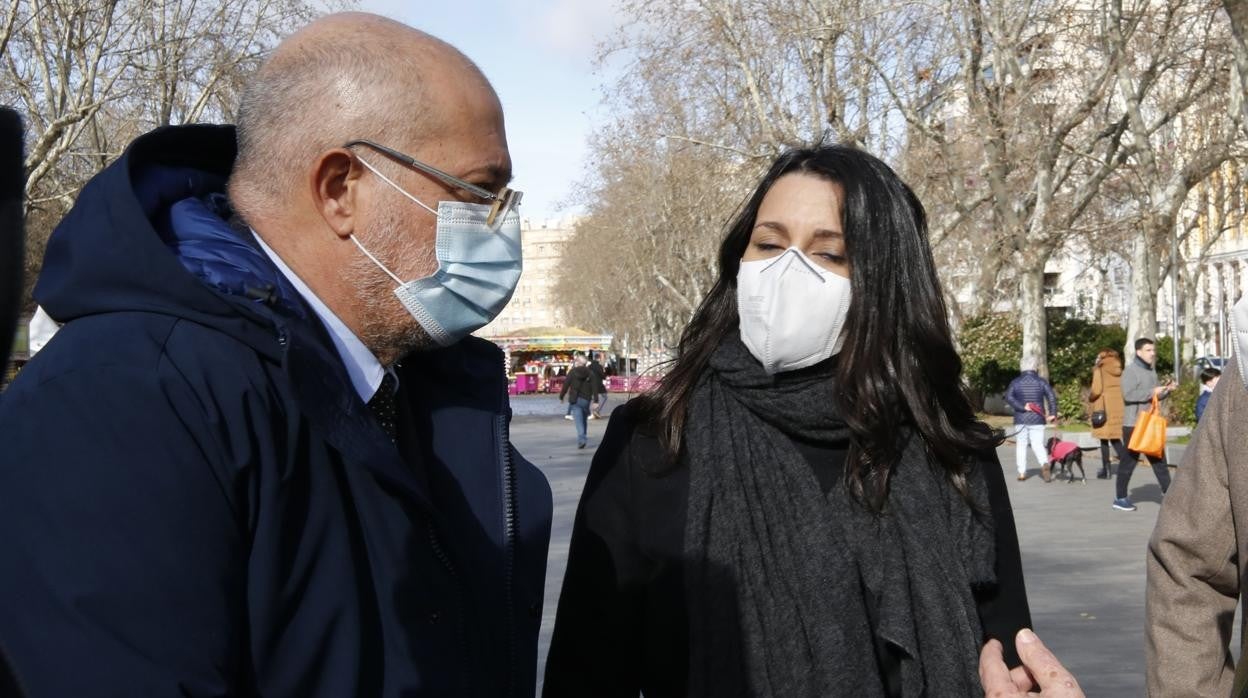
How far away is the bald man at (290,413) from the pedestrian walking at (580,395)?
73.1 ft

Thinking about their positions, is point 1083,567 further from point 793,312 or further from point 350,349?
point 350,349

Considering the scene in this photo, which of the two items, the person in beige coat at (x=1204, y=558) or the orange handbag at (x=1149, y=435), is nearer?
the person in beige coat at (x=1204, y=558)

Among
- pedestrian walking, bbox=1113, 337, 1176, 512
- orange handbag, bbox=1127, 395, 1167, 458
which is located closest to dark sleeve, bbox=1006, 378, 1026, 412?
pedestrian walking, bbox=1113, 337, 1176, 512

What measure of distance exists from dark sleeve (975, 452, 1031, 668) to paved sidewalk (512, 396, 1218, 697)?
4144 millimetres

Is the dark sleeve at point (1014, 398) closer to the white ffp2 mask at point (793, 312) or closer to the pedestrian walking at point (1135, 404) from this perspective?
the pedestrian walking at point (1135, 404)

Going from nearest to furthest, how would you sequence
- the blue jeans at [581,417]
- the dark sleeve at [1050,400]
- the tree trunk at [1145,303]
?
the dark sleeve at [1050,400] < the blue jeans at [581,417] < the tree trunk at [1145,303]

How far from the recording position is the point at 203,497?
1576 mm

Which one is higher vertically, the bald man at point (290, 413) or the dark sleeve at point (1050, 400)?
the bald man at point (290, 413)

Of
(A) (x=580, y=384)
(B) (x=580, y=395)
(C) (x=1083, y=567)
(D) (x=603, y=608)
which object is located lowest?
(C) (x=1083, y=567)

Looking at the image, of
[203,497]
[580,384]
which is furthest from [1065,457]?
[203,497]

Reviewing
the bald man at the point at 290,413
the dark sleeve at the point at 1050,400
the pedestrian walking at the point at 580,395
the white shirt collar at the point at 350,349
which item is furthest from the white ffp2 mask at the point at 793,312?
the pedestrian walking at the point at 580,395

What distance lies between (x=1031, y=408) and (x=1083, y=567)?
6378 mm

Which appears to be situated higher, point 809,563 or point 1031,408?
point 809,563

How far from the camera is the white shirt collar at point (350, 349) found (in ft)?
6.53
